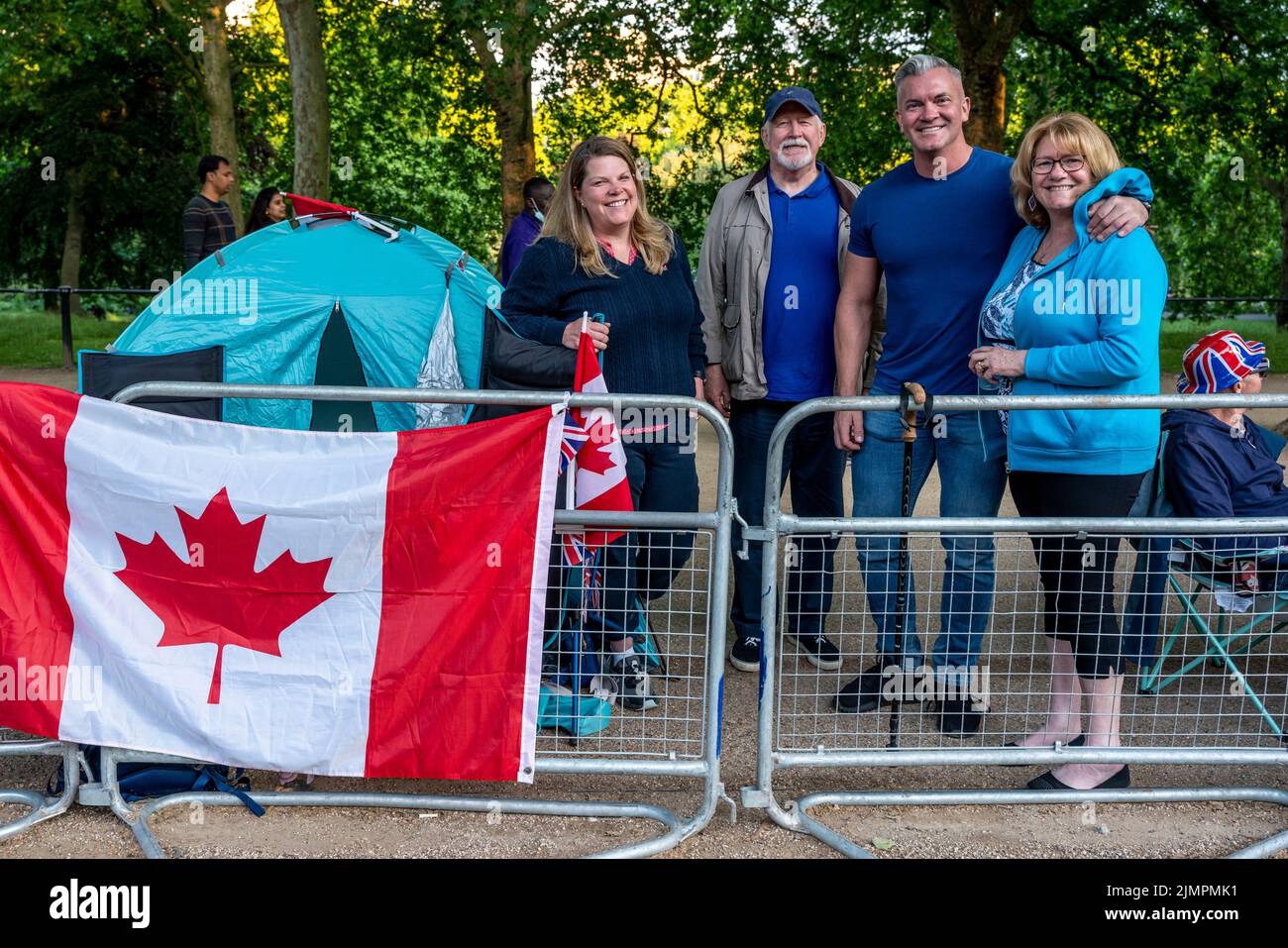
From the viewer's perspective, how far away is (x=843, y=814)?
3.77 m

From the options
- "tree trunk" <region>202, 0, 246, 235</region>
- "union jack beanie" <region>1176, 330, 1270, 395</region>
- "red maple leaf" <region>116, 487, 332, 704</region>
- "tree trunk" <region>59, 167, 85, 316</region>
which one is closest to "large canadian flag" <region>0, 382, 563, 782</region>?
"red maple leaf" <region>116, 487, 332, 704</region>

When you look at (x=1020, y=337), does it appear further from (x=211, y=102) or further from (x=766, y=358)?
(x=211, y=102)

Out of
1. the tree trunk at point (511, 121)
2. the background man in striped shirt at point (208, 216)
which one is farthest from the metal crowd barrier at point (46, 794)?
the tree trunk at point (511, 121)

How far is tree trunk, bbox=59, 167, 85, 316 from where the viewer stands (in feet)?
91.5

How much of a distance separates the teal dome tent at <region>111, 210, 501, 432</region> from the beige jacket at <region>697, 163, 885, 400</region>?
1775 mm

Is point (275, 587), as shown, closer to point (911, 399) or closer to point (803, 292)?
point (911, 399)

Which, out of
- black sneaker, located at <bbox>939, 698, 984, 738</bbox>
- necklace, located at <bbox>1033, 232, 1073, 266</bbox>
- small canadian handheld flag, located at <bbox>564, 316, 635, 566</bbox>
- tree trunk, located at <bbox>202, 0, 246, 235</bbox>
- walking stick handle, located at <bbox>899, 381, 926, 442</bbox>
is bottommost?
black sneaker, located at <bbox>939, 698, 984, 738</bbox>

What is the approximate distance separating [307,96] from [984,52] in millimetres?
7840

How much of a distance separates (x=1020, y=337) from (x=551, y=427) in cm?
157

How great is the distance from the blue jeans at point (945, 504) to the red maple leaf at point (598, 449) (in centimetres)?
96

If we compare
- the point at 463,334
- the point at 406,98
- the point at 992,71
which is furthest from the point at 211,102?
the point at 463,334

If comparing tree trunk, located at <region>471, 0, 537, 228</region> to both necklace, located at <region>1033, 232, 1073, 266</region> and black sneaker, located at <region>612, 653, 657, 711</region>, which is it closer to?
black sneaker, located at <region>612, 653, 657, 711</region>

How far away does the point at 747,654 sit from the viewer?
503 centimetres

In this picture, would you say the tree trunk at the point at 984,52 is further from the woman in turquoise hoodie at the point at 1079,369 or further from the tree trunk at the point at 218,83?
the tree trunk at the point at 218,83
